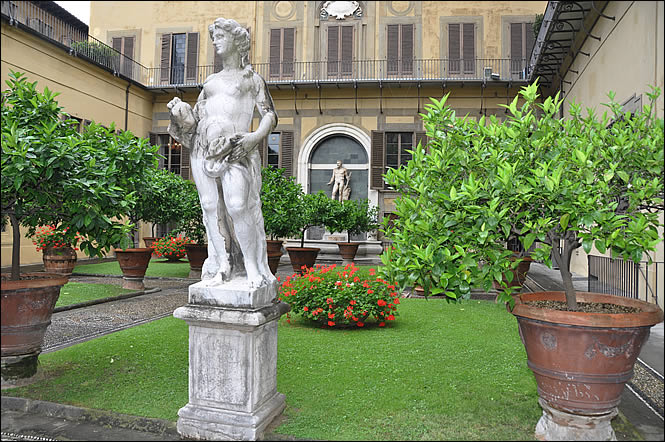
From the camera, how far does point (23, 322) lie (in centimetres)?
376

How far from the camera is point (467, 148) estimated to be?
3189mm

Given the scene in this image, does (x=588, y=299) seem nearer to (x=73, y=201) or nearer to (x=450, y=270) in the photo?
(x=450, y=270)

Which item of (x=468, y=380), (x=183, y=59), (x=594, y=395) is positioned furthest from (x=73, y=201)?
→ (x=183, y=59)

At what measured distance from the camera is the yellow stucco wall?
13.2 meters

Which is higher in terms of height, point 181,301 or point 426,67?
point 426,67

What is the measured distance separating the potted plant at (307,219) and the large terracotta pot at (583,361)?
8.01 meters

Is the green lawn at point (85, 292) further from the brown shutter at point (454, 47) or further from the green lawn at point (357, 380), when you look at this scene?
the brown shutter at point (454, 47)

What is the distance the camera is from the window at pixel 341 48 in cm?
1986

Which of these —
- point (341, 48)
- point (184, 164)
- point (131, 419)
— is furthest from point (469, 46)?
point (131, 419)

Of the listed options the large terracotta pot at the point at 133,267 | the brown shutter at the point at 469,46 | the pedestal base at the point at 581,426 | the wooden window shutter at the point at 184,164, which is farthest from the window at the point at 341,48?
the pedestal base at the point at 581,426

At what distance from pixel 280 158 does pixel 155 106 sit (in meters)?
5.75

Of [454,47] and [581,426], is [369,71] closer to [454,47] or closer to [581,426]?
[454,47]

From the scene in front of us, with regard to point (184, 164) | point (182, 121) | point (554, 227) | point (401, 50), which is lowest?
point (554, 227)

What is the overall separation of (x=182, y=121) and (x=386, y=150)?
54.9 feet
